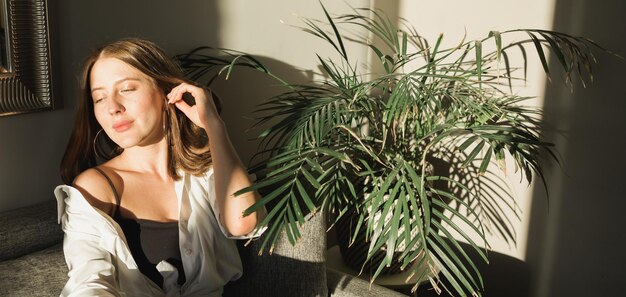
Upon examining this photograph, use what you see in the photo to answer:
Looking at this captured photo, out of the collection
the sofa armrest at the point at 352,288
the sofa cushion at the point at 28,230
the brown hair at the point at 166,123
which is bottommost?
the sofa armrest at the point at 352,288

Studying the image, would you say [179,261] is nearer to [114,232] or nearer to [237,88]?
[114,232]

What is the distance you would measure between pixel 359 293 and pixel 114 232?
2.32 feet

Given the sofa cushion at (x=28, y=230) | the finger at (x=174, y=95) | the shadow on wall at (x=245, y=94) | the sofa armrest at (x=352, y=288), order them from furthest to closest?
the shadow on wall at (x=245, y=94) → the sofa armrest at (x=352, y=288) → the finger at (x=174, y=95) → the sofa cushion at (x=28, y=230)

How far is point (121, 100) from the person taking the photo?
1.59 metres

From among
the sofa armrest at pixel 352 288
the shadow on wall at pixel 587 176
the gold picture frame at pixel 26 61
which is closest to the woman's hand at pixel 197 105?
the gold picture frame at pixel 26 61

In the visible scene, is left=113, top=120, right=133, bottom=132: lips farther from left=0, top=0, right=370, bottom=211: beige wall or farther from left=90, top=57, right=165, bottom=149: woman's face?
left=0, top=0, right=370, bottom=211: beige wall

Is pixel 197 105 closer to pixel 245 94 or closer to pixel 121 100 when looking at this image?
pixel 121 100

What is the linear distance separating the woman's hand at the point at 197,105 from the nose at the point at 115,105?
14 cm

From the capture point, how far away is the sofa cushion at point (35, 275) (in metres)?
1.43

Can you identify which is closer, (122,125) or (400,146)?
(122,125)

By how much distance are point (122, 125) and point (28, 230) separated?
0.33 m

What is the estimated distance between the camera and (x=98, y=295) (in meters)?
1.34

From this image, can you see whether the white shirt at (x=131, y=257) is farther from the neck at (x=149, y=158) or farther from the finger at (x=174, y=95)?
the finger at (x=174, y=95)

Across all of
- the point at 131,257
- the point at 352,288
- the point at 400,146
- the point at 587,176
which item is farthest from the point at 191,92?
the point at 587,176
